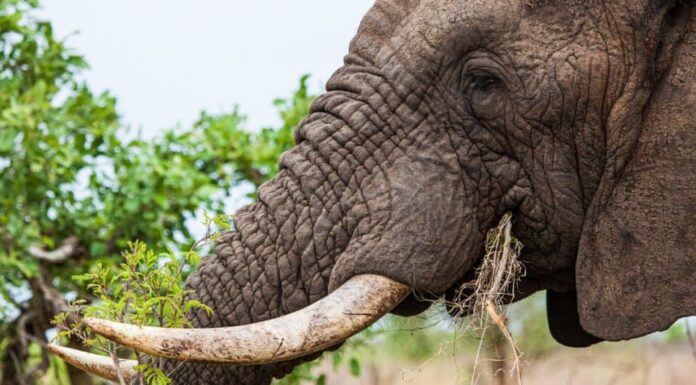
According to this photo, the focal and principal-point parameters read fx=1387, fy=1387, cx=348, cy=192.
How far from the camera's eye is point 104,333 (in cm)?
315

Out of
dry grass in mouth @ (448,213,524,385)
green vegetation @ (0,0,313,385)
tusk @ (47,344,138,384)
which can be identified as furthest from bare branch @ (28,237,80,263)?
dry grass in mouth @ (448,213,524,385)

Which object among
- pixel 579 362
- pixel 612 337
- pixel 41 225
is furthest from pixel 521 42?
pixel 41 225

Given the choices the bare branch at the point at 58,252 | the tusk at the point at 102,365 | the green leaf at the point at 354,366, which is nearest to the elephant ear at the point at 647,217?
the tusk at the point at 102,365

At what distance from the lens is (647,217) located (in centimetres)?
372

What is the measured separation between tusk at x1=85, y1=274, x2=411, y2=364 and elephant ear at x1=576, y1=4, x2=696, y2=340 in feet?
1.83

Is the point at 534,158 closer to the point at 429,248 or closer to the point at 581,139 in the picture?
the point at 581,139

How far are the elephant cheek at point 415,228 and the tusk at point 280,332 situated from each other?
0.05 meters

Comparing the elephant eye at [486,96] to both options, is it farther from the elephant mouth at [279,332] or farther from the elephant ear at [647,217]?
the elephant mouth at [279,332]

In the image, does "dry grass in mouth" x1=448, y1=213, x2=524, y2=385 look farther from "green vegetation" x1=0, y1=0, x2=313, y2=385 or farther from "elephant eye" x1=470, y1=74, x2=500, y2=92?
"green vegetation" x1=0, y1=0, x2=313, y2=385

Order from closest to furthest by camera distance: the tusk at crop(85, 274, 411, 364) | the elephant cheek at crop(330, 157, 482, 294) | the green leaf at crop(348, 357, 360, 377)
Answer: the tusk at crop(85, 274, 411, 364) → the elephant cheek at crop(330, 157, 482, 294) → the green leaf at crop(348, 357, 360, 377)

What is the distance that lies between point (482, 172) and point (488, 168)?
0.9 inches

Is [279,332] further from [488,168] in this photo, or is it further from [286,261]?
[488,168]

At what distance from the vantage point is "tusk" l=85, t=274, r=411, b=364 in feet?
10.5

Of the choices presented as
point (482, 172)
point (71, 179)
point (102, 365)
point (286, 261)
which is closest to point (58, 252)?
point (71, 179)
